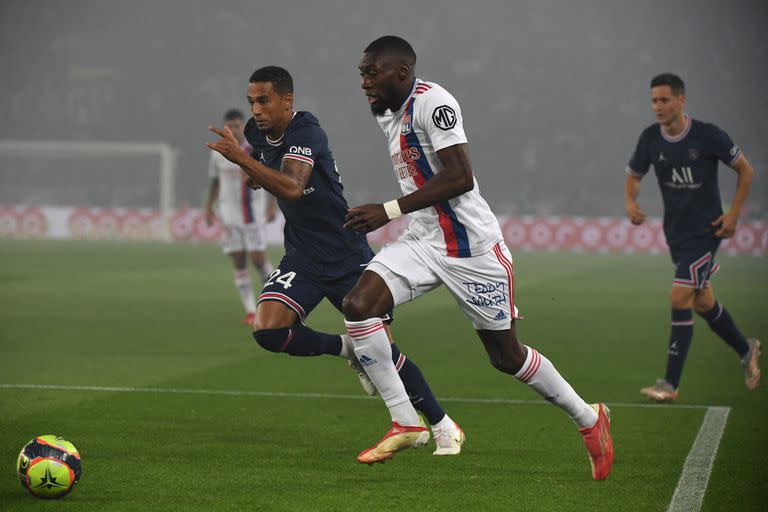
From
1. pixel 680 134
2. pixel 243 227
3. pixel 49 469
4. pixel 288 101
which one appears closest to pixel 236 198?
pixel 243 227

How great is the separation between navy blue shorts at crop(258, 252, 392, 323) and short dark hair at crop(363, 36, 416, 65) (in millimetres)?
1529

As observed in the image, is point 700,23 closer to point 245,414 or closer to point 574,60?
point 574,60

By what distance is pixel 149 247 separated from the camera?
33.2 metres

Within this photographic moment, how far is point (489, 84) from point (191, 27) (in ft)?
53.0

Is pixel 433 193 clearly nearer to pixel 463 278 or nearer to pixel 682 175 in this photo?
pixel 463 278

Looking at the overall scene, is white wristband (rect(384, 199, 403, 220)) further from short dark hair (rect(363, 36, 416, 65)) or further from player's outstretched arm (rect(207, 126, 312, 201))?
short dark hair (rect(363, 36, 416, 65))

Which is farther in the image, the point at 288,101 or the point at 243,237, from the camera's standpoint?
the point at 243,237

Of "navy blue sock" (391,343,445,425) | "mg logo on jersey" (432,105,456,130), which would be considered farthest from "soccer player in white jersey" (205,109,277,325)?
"mg logo on jersey" (432,105,456,130)

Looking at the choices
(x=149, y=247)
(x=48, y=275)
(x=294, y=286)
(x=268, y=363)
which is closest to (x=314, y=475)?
(x=294, y=286)

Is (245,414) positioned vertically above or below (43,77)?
below

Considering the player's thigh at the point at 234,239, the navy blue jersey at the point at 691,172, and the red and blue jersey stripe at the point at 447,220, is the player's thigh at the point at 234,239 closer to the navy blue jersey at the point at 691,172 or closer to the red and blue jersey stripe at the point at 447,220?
the navy blue jersey at the point at 691,172

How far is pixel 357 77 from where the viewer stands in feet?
190

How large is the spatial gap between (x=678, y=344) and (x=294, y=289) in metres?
3.19

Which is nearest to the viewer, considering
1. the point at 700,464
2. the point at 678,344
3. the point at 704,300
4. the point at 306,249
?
the point at 700,464
